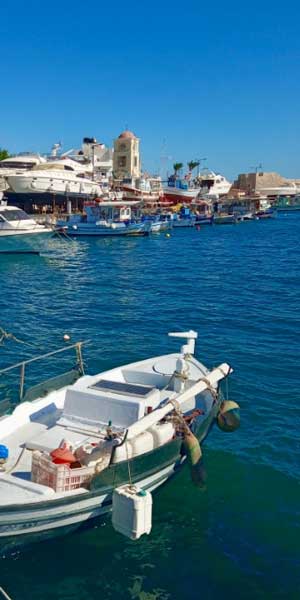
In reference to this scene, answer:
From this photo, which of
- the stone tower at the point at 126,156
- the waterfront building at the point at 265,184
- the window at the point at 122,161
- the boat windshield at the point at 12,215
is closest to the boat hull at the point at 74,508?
the boat windshield at the point at 12,215

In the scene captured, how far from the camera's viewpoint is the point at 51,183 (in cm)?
8019

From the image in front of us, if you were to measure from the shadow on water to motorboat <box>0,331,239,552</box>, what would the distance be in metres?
0.51

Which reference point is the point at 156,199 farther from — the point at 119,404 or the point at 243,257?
the point at 119,404

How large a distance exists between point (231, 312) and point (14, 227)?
3002 centimetres

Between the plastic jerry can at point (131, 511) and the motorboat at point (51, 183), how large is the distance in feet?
247

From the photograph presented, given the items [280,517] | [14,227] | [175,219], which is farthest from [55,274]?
[175,219]

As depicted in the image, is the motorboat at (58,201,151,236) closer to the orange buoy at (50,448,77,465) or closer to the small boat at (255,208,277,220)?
the small boat at (255,208,277,220)

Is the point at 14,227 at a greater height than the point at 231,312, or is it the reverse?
the point at 14,227

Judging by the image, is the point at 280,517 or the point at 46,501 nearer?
the point at 46,501

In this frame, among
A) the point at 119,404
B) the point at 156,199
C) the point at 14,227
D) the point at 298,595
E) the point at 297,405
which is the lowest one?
the point at 298,595

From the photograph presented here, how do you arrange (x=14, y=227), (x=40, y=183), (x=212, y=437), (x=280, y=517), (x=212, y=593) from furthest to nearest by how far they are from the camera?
(x=40, y=183)
(x=14, y=227)
(x=212, y=437)
(x=280, y=517)
(x=212, y=593)

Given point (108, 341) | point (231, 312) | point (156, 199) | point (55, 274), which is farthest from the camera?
point (156, 199)

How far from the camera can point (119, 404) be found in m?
10.7

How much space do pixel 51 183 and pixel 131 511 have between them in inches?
3016
